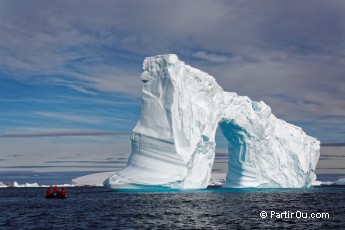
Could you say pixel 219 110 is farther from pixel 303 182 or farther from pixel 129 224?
pixel 129 224

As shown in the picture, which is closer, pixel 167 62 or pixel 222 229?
pixel 222 229

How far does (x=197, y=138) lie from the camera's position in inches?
1813

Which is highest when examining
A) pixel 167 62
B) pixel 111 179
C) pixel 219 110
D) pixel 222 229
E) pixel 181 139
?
pixel 167 62

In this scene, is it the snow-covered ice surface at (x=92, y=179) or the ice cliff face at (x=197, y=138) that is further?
the snow-covered ice surface at (x=92, y=179)

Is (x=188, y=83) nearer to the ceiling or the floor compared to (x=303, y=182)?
nearer to the ceiling

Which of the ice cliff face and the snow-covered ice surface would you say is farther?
the snow-covered ice surface

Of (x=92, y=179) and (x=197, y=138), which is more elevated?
(x=197, y=138)

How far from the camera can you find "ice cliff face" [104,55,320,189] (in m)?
44.5

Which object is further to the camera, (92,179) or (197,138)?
(92,179)

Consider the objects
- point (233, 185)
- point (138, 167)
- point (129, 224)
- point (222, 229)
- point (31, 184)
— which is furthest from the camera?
point (31, 184)

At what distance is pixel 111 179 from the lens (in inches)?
1788

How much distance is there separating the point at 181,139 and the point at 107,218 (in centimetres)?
2079

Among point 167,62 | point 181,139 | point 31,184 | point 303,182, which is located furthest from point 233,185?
point 31,184

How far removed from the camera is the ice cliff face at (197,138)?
4450 centimetres
